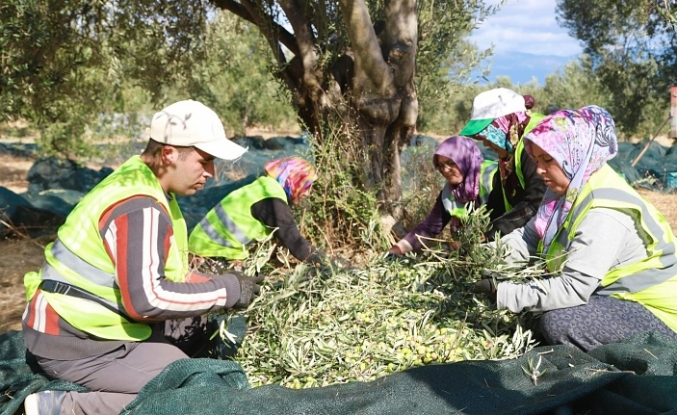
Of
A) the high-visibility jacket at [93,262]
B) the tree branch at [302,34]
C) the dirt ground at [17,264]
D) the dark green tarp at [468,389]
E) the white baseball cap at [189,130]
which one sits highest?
the tree branch at [302,34]

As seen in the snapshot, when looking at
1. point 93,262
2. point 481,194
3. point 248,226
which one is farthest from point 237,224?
point 481,194

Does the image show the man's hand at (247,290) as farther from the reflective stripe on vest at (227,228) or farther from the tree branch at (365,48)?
the tree branch at (365,48)

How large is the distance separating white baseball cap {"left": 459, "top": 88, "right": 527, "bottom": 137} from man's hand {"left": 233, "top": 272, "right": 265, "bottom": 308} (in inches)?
73.7

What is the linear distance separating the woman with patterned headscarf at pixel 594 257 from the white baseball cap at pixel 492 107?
1137 mm

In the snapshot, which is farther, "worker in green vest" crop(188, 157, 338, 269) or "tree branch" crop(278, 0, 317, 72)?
"tree branch" crop(278, 0, 317, 72)

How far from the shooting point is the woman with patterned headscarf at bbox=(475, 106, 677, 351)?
2.59m

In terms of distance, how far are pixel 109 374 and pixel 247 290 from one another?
69 cm

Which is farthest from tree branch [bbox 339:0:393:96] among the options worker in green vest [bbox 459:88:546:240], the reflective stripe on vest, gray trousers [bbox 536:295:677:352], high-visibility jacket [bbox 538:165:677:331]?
gray trousers [bbox 536:295:677:352]

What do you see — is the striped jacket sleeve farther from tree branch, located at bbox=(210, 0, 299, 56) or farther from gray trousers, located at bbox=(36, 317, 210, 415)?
tree branch, located at bbox=(210, 0, 299, 56)

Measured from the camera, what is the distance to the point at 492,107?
13.2ft

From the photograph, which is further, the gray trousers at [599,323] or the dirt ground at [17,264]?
the dirt ground at [17,264]

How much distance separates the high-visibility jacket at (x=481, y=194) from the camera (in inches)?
170

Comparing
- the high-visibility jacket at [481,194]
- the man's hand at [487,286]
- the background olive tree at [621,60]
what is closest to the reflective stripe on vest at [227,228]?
the high-visibility jacket at [481,194]

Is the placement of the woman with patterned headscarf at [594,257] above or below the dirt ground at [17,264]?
above
